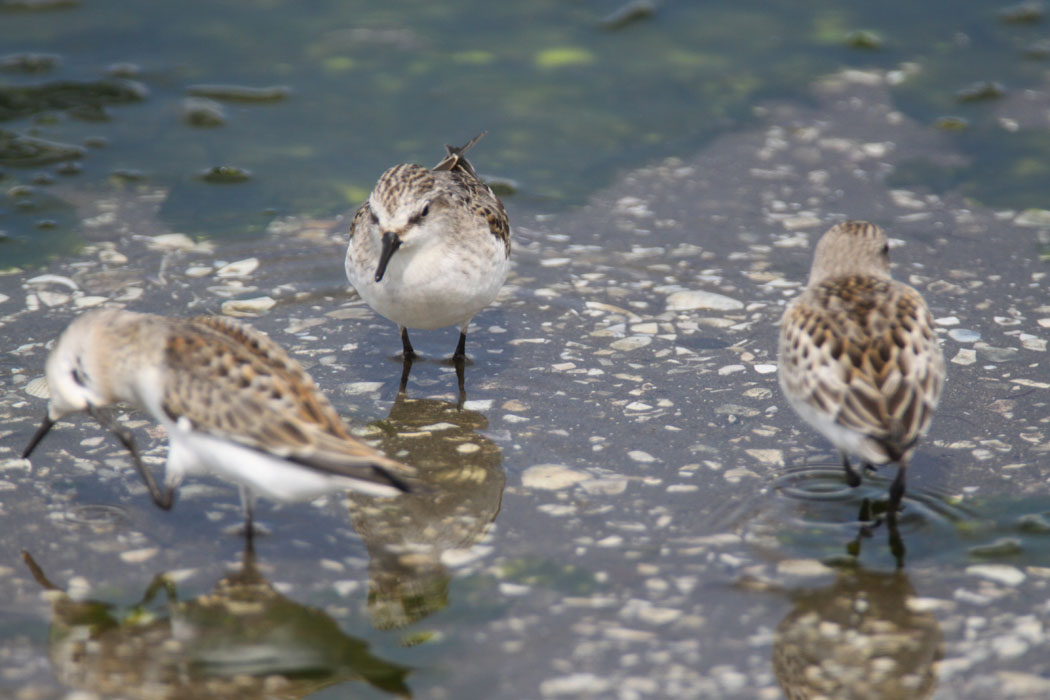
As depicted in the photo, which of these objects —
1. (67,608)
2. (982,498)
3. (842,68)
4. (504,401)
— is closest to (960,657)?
(982,498)

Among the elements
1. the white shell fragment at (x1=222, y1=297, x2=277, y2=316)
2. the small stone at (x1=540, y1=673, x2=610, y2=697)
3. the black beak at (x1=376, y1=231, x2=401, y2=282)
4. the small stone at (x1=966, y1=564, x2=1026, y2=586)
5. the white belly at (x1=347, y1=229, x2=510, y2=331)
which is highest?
the black beak at (x1=376, y1=231, x2=401, y2=282)

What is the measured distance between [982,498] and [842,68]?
7269 millimetres

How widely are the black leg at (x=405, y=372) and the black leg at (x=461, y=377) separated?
1.04 feet

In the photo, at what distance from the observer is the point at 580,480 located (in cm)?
654

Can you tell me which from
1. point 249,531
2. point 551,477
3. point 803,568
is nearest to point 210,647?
point 249,531

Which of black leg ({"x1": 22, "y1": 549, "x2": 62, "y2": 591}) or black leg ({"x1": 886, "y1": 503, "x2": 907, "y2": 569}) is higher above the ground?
black leg ({"x1": 886, "y1": 503, "x2": 907, "y2": 569})

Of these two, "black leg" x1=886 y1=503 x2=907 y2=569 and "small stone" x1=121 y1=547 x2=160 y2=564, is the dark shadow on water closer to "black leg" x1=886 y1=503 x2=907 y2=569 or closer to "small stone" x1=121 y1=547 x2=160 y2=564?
"black leg" x1=886 y1=503 x2=907 y2=569

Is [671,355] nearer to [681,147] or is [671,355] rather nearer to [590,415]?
[590,415]

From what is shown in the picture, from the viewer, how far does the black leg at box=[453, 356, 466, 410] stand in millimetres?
7477

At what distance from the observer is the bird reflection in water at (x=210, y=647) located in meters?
5.01

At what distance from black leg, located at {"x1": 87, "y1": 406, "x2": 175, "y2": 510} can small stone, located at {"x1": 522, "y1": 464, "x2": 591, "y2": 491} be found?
6.41 feet

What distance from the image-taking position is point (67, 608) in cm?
549

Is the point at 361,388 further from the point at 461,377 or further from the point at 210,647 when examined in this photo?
the point at 210,647

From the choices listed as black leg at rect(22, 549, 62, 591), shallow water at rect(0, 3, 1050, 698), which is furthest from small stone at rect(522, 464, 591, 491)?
black leg at rect(22, 549, 62, 591)
